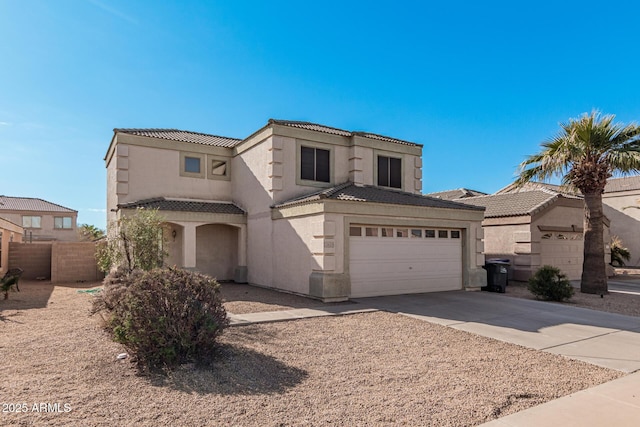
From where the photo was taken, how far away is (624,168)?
48.7 feet

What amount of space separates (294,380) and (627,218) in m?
37.0

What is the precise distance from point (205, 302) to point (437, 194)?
89.3ft

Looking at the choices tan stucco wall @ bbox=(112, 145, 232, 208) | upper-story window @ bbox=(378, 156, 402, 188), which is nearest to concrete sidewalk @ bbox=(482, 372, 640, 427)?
upper-story window @ bbox=(378, 156, 402, 188)

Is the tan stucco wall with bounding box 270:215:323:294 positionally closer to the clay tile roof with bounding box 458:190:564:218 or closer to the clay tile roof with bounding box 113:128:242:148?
the clay tile roof with bounding box 113:128:242:148

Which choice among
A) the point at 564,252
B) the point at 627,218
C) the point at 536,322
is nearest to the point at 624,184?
the point at 627,218

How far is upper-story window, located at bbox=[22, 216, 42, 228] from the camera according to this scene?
45312 millimetres

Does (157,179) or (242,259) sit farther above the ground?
(157,179)

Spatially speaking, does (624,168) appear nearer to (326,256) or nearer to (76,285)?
(326,256)

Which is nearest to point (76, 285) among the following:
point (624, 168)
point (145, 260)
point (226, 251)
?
point (226, 251)

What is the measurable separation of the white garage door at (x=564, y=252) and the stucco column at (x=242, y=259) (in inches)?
551

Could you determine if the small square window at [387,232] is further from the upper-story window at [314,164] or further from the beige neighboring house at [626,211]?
the beige neighboring house at [626,211]

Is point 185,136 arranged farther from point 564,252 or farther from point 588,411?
point 564,252

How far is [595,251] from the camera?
15.7 meters

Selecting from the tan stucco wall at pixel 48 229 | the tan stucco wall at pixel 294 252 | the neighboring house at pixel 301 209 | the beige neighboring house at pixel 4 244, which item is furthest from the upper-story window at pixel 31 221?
the tan stucco wall at pixel 294 252
